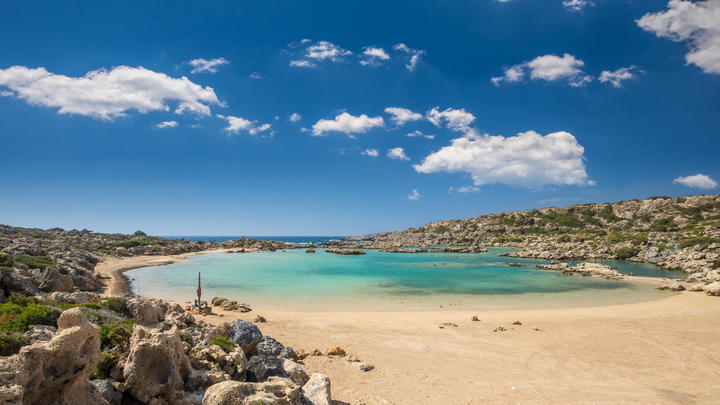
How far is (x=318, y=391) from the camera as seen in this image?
725 cm

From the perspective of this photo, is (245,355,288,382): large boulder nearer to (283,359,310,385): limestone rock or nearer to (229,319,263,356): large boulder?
(283,359,310,385): limestone rock

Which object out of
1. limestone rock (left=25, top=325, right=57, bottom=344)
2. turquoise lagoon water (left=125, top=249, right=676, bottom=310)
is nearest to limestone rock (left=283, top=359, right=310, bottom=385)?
limestone rock (left=25, top=325, right=57, bottom=344)

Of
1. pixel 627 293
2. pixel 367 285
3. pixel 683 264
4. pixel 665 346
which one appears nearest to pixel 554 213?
pixel 683 264

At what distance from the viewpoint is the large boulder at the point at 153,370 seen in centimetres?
539

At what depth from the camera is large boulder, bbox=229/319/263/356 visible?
9648 mm

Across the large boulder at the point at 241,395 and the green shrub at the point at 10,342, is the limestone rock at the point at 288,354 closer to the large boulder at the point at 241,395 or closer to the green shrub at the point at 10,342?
the large boulder at the point at 241,395

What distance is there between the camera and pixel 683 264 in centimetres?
3994

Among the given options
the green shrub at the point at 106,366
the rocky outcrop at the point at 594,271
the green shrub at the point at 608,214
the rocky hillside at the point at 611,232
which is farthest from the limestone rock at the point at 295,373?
the green shrub at the point at 608,214

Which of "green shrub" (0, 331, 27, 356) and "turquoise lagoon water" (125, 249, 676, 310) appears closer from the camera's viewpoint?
"green shrub" (0, 331, 27, 356)

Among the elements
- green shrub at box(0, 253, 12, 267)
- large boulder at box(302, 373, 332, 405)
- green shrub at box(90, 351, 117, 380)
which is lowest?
large boulder at box(302, 373, 332, 405)

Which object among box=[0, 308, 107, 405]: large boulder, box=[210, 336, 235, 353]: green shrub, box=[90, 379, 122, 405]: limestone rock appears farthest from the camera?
box=[210, 336, 235, 353]: green shrub

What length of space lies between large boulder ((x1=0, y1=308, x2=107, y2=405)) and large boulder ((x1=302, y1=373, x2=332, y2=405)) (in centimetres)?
384

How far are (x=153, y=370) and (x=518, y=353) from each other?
13038 mm

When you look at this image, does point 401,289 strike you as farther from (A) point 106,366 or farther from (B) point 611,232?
(B) point 611,232
